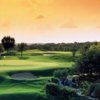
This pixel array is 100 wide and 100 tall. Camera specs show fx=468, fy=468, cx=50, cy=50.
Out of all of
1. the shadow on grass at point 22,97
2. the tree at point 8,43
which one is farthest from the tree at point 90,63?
the tree at point 8,43

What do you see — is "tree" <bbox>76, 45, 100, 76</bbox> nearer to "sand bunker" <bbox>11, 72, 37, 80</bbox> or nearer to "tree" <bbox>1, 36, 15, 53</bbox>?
"sand bunker" <bbox>11, 72, 37, 80</bbox>

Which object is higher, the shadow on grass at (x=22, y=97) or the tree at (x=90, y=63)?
the tree at (x=90, y=63)

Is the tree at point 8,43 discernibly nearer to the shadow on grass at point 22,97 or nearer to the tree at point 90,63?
the tree at point 90,63

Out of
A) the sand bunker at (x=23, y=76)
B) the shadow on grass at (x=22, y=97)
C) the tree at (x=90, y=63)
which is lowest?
the shadow on grass at (x=22, y=97)

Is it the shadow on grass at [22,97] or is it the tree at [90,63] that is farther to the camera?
the tree at [90,63]

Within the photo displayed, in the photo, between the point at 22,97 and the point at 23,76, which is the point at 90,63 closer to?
the point at 23,76

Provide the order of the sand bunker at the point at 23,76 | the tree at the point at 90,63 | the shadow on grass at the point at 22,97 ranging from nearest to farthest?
the shadow on grass at the point at 22,97
the tree at the point at 90,63
the sand bunker at the point at 23,76

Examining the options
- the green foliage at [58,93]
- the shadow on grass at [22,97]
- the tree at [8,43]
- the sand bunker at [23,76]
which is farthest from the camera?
the tree at [8,43]

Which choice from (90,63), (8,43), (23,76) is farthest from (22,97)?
(8,43)

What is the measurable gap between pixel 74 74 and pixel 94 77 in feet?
11.1

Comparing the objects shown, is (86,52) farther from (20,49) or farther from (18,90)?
(20,49)

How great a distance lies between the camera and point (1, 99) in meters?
49.3

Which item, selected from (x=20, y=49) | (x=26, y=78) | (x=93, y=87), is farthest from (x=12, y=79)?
(x=20, y=49)

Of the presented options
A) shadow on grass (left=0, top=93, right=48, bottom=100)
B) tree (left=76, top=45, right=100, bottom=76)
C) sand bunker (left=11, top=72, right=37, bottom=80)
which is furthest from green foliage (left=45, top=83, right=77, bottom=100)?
sand bunker (left=11, top=72, right=37, bottom=80)
